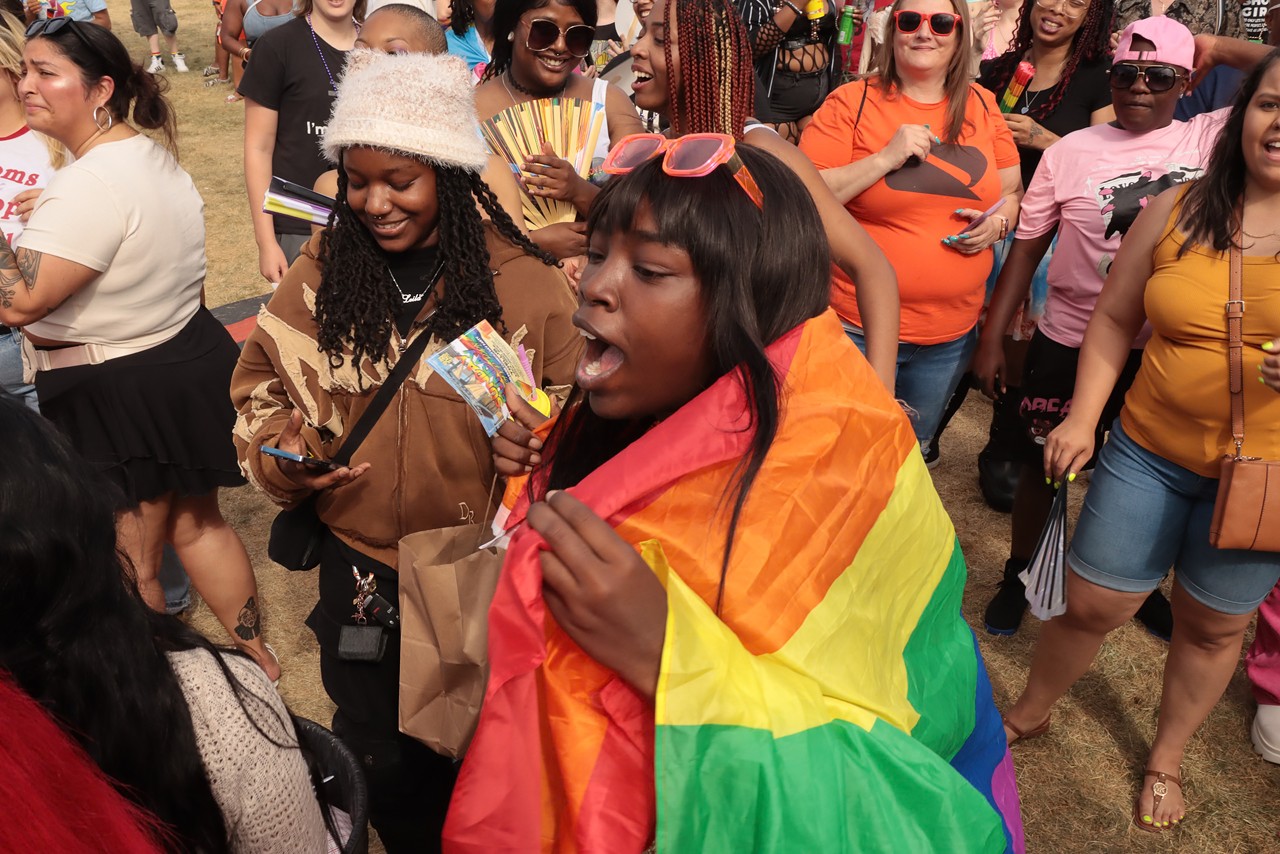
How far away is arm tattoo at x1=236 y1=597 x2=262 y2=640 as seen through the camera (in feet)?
12.2

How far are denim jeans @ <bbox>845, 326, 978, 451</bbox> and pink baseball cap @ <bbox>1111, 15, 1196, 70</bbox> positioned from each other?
1.10 m

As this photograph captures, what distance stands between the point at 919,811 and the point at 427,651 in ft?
3.10

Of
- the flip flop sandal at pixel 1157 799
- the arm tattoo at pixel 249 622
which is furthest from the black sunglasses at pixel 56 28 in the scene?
the flip flop sandal at pixel 1157 799

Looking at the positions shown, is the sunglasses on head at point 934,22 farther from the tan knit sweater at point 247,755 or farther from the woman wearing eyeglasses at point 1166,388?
the tan knit sweater at point 247,755

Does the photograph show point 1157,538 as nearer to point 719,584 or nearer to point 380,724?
point 719,584

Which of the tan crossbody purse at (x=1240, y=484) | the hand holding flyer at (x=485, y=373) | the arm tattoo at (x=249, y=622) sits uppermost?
the hand holding flyer at (x=485, y=373)

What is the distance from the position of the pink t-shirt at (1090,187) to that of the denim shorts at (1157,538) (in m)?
0.82

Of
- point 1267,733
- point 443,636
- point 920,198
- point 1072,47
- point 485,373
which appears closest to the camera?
point 443,636

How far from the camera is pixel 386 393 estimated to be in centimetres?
228

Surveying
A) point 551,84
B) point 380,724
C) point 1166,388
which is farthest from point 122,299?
point 1166,388

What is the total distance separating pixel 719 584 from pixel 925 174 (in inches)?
101

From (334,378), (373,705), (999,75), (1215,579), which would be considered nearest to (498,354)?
(334,378)

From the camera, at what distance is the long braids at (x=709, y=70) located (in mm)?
3023

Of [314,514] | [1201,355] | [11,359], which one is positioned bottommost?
[11,359]
